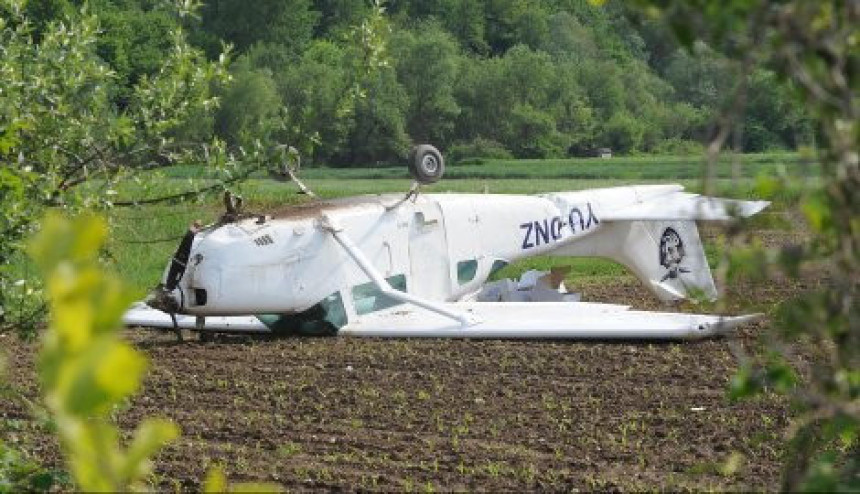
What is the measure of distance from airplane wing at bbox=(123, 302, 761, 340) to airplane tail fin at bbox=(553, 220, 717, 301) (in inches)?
94.0

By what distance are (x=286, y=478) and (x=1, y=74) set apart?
2.49m

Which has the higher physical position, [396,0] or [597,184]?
[396,0]

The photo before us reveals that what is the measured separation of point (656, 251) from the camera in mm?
A: 17062

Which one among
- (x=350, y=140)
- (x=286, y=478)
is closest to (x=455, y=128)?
(x=350, y=140)

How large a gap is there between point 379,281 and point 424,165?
186 cm

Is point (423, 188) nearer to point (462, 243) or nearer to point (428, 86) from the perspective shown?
point (462, 243)

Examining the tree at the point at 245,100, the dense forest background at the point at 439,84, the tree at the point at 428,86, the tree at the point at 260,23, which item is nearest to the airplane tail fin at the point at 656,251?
the tree at the point at 245,100

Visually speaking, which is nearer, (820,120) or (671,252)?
(820,120)

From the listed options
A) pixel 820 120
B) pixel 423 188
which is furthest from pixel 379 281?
pixel 423 188

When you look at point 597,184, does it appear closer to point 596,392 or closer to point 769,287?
point 769,287

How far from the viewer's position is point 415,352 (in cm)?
1318

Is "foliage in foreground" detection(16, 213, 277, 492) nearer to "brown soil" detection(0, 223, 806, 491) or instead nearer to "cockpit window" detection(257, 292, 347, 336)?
"brown soil" detection(0, 223, 806, 491)

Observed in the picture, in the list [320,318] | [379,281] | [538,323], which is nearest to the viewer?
[538,323]

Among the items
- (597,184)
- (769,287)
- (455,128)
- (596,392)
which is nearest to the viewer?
(596,392)
